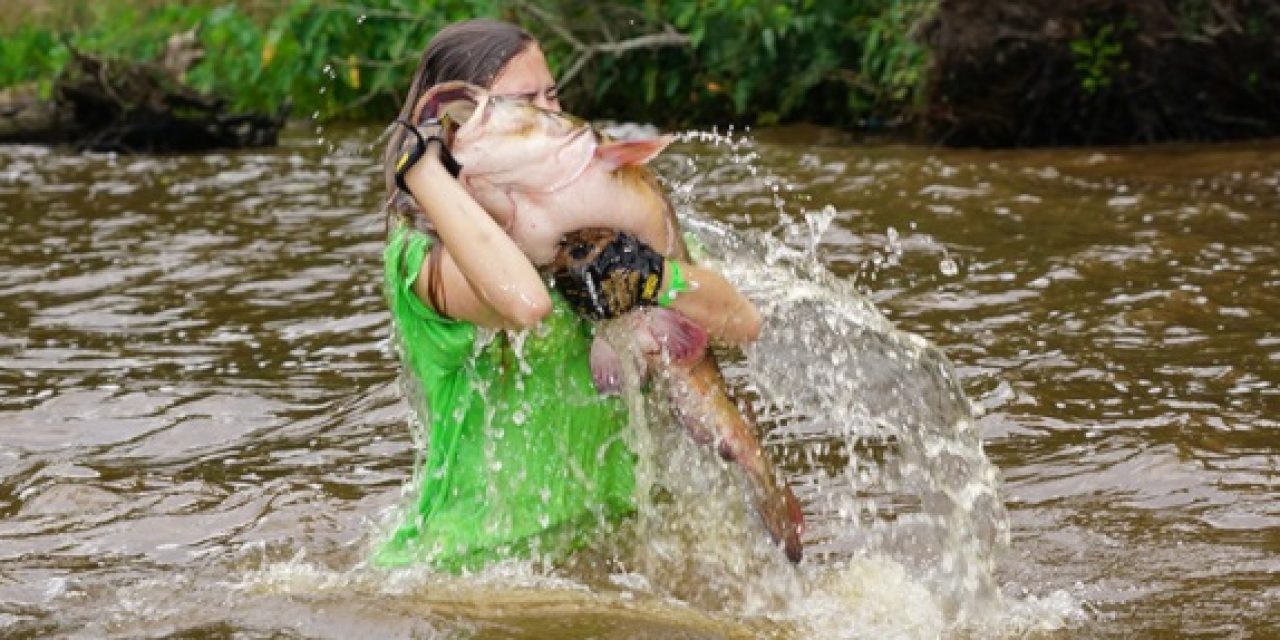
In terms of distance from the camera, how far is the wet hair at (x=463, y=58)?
3936 millimetres

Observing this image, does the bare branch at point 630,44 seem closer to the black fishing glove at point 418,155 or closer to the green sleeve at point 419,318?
the green sleeve at point 419,318

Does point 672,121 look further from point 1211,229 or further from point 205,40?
point 1211,229

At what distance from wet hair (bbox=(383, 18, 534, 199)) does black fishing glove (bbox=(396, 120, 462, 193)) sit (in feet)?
0.26

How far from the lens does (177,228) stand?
10.9m

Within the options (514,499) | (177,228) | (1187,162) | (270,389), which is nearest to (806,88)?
(1187,162)

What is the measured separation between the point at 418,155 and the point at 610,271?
447mm

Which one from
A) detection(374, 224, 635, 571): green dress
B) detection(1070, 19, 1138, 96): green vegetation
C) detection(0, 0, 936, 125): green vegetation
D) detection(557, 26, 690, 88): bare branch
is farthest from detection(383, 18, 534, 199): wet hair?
detection(557, 26, 690, 88): bare branch

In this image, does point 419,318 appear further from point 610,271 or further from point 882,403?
point 882,403

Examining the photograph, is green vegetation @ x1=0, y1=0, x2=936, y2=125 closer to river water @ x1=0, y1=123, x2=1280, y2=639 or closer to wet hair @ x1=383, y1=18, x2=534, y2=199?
river water @ x1=0, y1=123, x2=1280, y2=639

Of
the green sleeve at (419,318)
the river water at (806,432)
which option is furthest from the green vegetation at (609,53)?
the green sleeve at (419,318)

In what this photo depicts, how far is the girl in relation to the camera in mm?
3934

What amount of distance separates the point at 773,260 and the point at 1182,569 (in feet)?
4.23

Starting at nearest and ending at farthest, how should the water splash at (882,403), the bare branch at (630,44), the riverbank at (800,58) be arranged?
1. the water splash at (882,403)
2. the riverbank at (800,58)
3. the bare branch at (630,44)

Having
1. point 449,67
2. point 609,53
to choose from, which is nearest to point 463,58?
point 449,67
